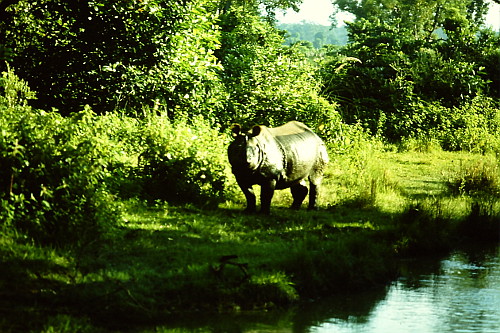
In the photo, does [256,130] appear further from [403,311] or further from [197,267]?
[403,311]

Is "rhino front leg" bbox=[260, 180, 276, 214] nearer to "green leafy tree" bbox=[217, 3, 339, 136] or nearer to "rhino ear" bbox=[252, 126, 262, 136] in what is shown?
"rhino ear" bbox=[252, 126, 262, 136]

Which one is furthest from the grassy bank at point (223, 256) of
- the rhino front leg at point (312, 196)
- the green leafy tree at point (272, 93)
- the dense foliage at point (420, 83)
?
the dense foliage at point (420, 83)

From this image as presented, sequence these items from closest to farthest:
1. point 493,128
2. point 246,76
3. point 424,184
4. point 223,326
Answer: point 223,326 < point 424,184 < point 246,76 < point 493,128

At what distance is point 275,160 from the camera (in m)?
A: 10.9

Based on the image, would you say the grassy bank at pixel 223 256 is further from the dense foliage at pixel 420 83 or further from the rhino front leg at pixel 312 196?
the dense foliage at pixel 420 83

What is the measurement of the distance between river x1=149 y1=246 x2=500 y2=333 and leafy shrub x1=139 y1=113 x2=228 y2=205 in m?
3.69

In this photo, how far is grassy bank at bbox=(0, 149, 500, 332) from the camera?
22.8 feet

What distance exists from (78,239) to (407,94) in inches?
651

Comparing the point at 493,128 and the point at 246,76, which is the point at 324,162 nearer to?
the point at 246,76

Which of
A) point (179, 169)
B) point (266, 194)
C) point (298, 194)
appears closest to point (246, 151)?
point (266, 194)

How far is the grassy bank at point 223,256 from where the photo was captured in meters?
6.96

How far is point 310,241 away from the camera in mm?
9297

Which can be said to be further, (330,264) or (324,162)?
(324,162)

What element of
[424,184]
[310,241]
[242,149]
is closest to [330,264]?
[310,241]
